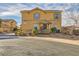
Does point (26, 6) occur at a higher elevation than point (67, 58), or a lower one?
higher

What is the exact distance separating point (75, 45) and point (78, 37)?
3.3 inches

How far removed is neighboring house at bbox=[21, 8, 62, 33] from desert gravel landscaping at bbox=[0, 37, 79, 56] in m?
0.14

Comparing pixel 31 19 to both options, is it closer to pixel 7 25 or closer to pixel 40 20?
pixel 40 20

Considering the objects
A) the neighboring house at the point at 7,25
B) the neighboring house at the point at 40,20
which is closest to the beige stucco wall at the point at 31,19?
the neighboring house at the point at 40,20

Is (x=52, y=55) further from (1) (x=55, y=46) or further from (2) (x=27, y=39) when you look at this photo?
(2) (x=27, y=39)

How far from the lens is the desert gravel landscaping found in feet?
8.75

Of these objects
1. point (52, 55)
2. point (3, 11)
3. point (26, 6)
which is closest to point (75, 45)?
point (52, 55)

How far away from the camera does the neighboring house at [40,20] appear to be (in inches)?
107

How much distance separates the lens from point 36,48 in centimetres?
268

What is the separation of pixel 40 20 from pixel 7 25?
0.34 metres

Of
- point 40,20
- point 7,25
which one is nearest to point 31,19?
point 40,20

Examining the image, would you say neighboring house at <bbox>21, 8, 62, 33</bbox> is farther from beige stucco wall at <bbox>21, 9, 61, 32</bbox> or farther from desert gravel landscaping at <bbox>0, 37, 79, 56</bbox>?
desert gravel landscaping at <bbox>0, 37, 79, 56</bbox>

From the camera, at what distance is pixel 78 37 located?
270 centimetres

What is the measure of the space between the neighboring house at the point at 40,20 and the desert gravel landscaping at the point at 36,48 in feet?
0.44
